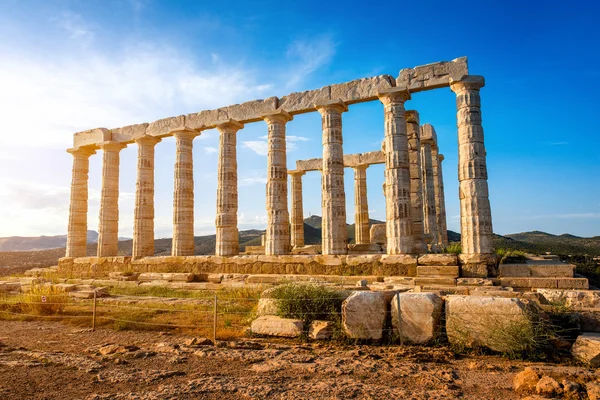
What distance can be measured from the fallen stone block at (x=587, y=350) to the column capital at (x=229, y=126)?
15.6 meters

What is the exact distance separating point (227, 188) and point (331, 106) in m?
6.07

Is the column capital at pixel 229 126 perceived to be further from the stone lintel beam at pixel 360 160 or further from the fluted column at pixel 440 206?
the fluted column at pixel 440 206

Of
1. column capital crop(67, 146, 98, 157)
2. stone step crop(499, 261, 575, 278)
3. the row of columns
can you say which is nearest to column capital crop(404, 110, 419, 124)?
the row of columns

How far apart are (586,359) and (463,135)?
9747 millimetres

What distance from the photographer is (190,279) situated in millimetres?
17281

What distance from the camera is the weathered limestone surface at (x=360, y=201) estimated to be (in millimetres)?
25828

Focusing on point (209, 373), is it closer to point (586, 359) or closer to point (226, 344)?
point (226, 344)

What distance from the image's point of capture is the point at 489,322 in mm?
6934

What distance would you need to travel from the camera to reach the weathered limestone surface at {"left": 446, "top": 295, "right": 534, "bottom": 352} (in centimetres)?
665

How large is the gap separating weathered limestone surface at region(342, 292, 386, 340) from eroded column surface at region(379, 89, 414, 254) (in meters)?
7.43

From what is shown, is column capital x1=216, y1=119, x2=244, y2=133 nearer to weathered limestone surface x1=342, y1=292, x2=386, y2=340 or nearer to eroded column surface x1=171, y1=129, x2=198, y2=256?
eroded column surface x1=171, y1=129, x2=198, y2=256

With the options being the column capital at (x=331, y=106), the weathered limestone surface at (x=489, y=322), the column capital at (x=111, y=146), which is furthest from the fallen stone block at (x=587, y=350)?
the column capital at (x=111, y=146)

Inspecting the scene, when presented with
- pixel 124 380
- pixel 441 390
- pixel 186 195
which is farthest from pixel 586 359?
pixel 186 195

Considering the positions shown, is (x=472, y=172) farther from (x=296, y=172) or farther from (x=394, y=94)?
(x=296, y=172)
